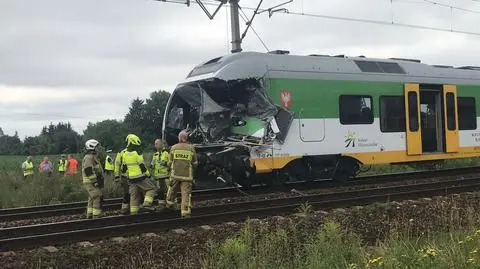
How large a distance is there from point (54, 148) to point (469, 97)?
265ft

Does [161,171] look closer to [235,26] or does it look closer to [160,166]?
[160,166]

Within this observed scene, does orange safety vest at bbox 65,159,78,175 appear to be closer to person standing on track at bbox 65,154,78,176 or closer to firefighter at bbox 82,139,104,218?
person standing on track at bbox 65,154,78,176

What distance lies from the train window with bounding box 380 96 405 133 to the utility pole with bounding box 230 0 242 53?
8.16 metres

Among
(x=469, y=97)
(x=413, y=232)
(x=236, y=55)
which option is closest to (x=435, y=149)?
(x=469, y=97)

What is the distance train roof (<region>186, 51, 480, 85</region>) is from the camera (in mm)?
12789

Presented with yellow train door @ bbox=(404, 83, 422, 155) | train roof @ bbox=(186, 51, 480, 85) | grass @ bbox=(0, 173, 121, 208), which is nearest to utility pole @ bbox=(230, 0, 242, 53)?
train roof @ bbox=(186, 51, 480, 85)

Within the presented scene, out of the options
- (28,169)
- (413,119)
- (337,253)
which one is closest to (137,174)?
(337,253)

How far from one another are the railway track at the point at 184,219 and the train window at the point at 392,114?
1.92 metres

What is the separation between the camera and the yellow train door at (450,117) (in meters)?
16.0

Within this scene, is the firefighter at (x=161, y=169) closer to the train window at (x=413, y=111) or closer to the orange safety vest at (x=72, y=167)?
the train window at (x=413, y=111)

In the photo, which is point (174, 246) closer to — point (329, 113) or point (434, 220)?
point (434, 220)

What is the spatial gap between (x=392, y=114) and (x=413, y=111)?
0.81 meters

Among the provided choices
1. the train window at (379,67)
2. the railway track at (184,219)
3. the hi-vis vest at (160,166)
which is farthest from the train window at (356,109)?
the hi-vis vest at (160,166)

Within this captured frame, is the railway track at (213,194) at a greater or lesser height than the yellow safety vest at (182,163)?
lesser
